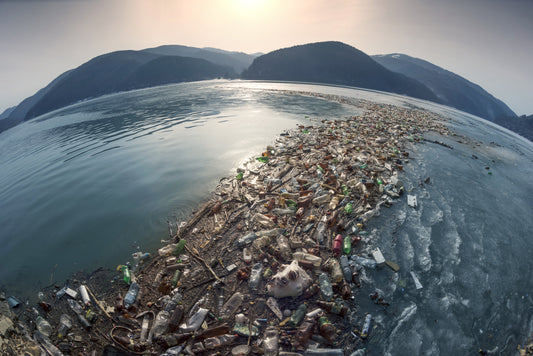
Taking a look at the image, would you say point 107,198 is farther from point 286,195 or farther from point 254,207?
point 286,195

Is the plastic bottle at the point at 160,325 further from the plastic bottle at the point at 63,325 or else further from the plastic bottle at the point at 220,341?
the plastic bottle at the point at 63,325

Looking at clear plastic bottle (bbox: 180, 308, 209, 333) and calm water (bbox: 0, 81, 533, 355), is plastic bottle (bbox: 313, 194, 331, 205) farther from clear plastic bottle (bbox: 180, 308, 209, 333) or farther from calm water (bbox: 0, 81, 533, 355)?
clear plastic bottle (bbox: 180, 308, 209, 333)

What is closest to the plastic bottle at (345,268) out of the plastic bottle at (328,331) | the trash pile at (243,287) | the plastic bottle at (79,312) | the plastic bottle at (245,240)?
the trash pile at (243,287)

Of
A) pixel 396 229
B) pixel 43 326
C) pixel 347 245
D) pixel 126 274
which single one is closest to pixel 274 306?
pixel 347 245

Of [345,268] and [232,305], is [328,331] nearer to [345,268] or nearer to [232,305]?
[345,268]

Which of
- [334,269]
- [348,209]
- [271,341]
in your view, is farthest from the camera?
[348,209]

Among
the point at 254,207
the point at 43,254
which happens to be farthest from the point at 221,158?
the point at 43,254

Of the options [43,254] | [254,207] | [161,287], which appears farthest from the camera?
[254,207]

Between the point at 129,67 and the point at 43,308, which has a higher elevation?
the point at 129,67
